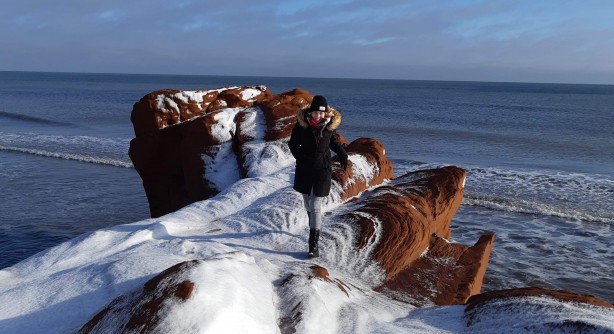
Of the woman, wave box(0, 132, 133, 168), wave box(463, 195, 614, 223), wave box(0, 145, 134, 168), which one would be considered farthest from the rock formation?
wave box(0, 132, 133, 168)

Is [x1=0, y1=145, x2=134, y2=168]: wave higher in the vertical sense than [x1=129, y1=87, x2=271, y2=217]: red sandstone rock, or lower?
lower

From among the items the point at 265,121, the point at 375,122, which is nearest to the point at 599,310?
the point at 265,121

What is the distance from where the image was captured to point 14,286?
5328 mm

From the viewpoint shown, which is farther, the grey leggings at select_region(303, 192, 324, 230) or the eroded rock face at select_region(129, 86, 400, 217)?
the eroded rock face at select_region(129, 86, 400, 217)

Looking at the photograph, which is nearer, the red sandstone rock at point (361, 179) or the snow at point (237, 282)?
the snow at point (237, 282)

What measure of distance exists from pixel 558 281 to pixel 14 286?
968 centimetres

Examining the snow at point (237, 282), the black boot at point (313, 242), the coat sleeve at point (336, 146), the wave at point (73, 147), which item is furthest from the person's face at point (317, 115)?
the wave at point (73, 147)

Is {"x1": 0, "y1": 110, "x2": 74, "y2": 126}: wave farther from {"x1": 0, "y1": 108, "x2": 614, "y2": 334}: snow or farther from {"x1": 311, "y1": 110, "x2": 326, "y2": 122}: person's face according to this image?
{"x1": 311, "y1": 110, "x2": 326, "y2": 122}: person's face

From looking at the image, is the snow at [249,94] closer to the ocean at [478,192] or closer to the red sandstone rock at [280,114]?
the red sandstone rock at [280,114]

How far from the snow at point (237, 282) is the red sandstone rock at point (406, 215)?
0.60 ft

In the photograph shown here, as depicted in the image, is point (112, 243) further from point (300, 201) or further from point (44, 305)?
point (300, 201)

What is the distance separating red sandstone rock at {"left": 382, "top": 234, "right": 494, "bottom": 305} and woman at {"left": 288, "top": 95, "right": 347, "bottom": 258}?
1265 mm

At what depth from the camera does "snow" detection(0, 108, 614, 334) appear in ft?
13.5

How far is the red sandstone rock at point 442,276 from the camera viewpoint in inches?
245
